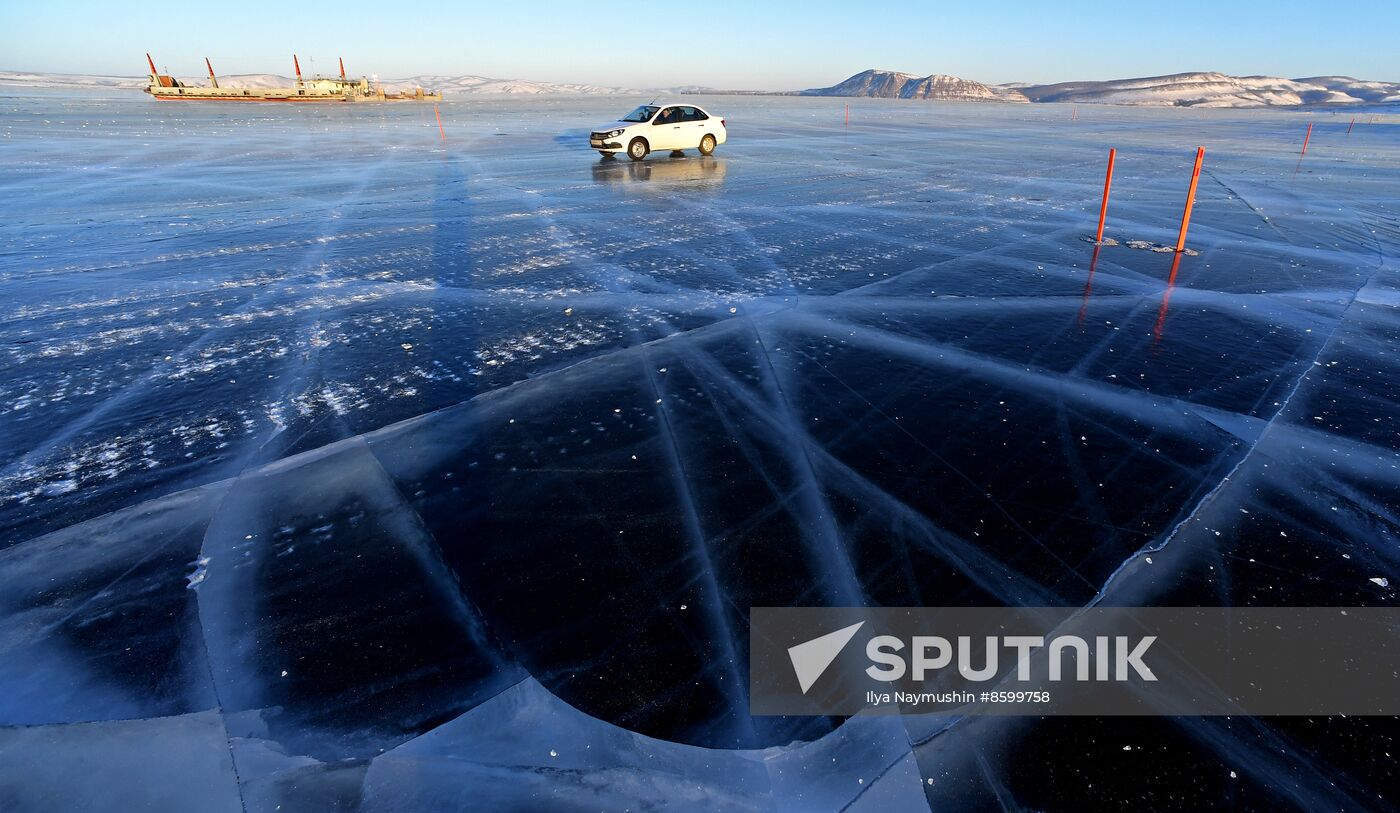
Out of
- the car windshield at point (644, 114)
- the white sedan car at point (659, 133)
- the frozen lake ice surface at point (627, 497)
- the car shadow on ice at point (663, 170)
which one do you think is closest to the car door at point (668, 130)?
the white sedan car at point (659, 133)

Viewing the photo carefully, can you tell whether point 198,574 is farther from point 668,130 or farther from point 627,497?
point 668,130

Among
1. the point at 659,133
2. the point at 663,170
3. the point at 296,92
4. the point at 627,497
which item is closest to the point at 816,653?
the point at 627,497

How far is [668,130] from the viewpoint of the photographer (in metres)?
21.5

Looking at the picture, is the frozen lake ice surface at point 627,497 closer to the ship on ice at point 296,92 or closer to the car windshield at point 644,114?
the car windshield at point 644,114

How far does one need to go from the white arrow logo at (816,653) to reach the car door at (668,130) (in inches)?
810

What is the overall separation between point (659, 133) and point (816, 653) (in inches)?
818

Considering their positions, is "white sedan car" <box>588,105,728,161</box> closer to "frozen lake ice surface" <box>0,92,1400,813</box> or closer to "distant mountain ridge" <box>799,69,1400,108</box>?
"frozen lake ice surface" <box>0,92,1400,813</box>

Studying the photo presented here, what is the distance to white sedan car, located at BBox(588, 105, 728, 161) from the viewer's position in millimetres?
20859

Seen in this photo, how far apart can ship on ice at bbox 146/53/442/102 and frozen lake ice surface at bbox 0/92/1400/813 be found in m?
76.5

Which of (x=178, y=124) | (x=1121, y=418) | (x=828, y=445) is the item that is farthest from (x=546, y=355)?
(x=178, y=124)

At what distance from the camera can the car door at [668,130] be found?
21312 millimetres

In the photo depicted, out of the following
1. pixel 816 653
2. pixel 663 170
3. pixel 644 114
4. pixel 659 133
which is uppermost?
pixel 644 114

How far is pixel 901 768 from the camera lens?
2.78m

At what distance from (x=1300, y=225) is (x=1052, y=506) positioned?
1328 centimetres
